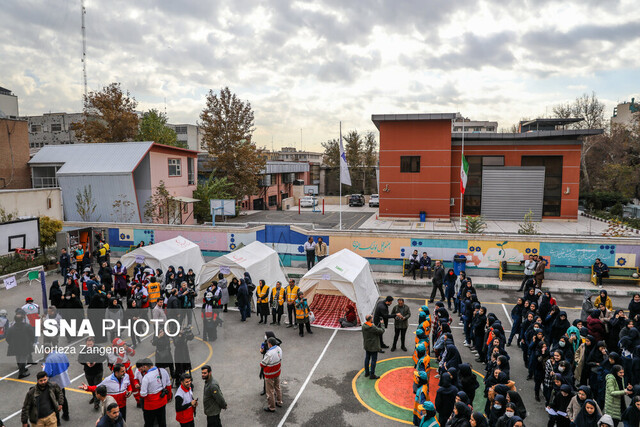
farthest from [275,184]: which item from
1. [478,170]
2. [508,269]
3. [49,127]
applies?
[49,127]

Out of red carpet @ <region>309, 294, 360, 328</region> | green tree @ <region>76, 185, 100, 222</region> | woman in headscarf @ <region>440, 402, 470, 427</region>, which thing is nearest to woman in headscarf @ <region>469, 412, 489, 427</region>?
woman in headscarf @ <region>440, 402, 470, 427</region>

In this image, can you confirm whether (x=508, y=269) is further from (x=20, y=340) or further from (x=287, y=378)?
(x=20, y=340)

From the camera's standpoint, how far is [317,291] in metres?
16.3

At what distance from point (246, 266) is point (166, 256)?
14.6 ft

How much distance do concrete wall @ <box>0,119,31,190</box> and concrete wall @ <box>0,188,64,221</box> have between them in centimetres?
866

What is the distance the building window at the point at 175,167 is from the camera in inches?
1334

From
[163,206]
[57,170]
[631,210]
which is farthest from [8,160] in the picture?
[631,210]

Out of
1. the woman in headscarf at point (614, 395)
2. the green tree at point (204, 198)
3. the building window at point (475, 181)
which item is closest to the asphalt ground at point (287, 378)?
the woman in headscarf at point (614, 395)

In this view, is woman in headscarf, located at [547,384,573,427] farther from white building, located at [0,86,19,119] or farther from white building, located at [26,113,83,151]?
white building, located at [26,113,83,151]

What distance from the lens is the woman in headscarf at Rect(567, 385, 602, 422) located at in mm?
7512

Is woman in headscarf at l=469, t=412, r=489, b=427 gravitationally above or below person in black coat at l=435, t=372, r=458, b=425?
above

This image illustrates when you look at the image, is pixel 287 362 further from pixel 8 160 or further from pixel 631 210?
pixel 631 210

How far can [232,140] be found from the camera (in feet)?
145

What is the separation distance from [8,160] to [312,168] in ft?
155
